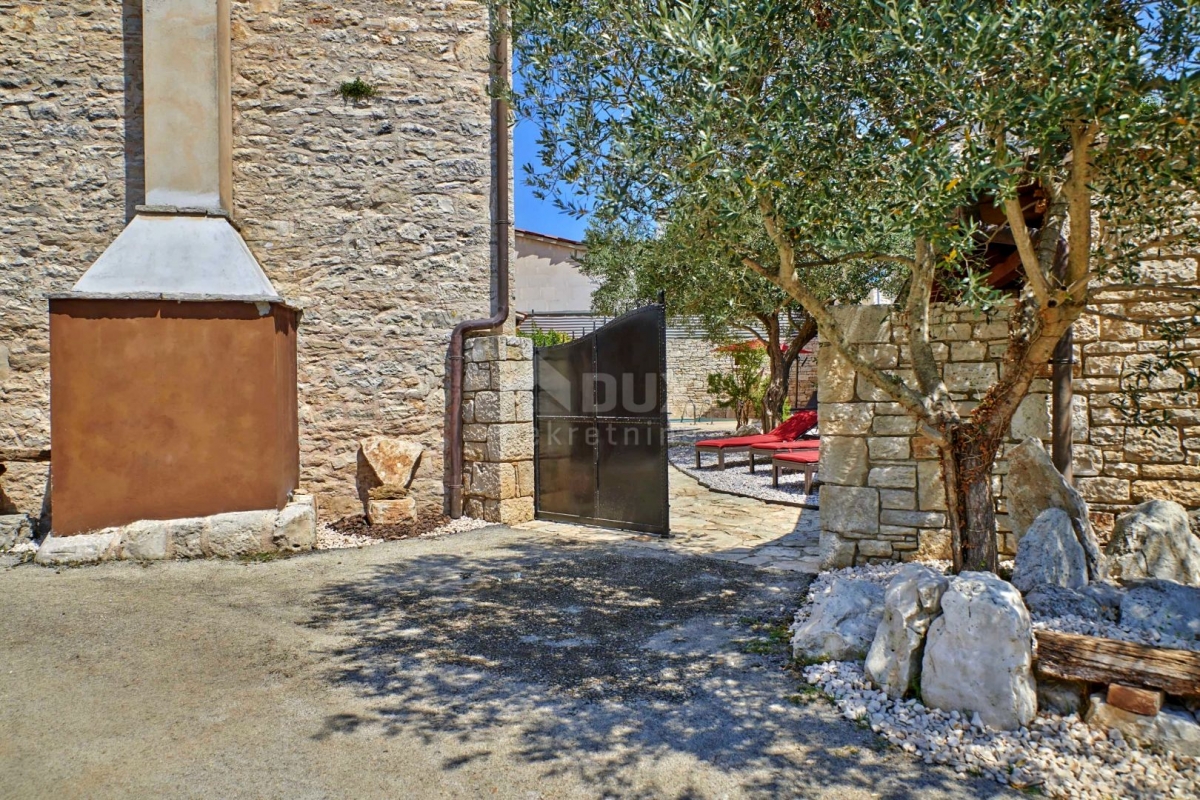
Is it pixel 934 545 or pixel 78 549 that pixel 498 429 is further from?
pixel 934 545

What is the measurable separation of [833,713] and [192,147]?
241 inches

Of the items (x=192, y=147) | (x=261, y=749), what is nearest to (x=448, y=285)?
(x=192, y=147)

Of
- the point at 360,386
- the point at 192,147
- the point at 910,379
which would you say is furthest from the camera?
the point at 360,386

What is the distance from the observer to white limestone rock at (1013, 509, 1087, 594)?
350 centimetres

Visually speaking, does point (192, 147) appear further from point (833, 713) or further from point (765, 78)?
point (833, 713)

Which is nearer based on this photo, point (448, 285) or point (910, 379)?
point (910, 379)

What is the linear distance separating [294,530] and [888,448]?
168 inches

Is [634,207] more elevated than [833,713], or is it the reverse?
[634,207]

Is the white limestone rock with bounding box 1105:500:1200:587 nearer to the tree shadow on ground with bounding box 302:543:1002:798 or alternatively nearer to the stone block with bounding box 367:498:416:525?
the tree shadow on ground with bounding box 302:543:1002:798

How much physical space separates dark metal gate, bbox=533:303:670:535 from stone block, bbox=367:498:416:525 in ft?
3.91

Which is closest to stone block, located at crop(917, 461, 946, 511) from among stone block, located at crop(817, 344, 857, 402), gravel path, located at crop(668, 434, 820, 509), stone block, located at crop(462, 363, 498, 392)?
stone block, located at crop(817, 344, 857, 402)

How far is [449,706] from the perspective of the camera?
290 centimetres

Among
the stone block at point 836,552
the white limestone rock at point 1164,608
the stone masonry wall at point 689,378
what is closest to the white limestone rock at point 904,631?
the white limestone rock at point 1164,608

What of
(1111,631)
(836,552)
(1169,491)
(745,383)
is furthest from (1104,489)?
(745,383)
